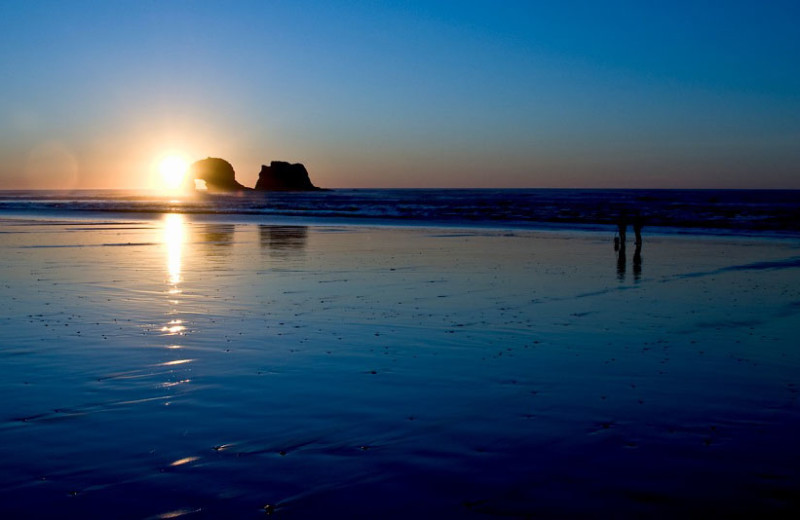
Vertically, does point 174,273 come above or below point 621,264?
above

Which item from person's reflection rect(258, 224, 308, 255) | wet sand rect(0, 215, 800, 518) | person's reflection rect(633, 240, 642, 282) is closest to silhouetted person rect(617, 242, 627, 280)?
person's reflection rect(633, 240, 642, 282)

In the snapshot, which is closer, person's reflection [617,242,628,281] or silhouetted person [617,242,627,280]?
person's reflection [617,242,628,281]

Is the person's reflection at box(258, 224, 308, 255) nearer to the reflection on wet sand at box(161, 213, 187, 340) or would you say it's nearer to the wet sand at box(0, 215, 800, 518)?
the reflection on wet sand at box(161, 213, 187, 340)

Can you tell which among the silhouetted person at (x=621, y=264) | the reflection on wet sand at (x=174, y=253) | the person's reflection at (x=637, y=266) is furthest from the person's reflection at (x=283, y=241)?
the person's reflection at (x=637, y=266)

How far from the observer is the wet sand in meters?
6.02

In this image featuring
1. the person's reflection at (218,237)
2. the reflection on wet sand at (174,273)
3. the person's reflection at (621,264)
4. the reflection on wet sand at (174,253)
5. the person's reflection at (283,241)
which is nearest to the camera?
the reflection on wet sand at (174,273)

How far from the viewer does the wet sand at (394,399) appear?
6020 mm

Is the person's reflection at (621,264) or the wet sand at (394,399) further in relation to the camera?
the person's reflection at (621,264)

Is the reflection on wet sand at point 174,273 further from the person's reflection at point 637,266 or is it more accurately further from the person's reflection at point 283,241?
the person's reflection at point 637,266

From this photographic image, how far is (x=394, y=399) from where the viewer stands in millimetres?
8727

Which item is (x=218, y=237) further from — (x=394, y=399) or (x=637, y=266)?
(x=394, y=399)

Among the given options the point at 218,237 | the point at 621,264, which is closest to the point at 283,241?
the point at 218,237

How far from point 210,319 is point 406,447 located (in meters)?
7.73

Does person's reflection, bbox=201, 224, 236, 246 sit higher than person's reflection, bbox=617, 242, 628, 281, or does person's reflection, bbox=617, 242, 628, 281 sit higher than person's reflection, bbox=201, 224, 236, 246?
person's reflection, bbox=201, 224, 236, 246
